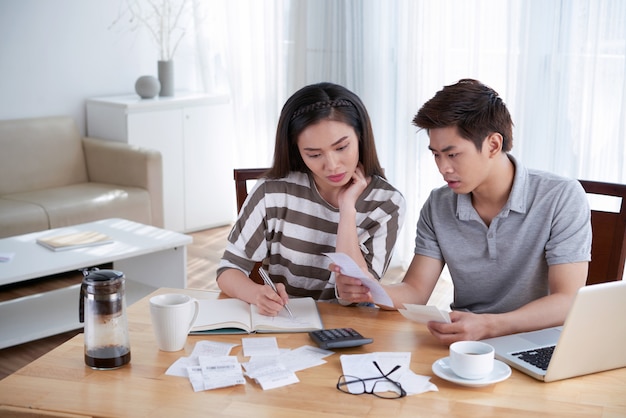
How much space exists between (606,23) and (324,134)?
74.3 inches

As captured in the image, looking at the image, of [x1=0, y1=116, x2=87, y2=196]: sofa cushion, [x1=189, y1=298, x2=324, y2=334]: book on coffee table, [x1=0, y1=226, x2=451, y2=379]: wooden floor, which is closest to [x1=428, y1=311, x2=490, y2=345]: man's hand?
[x1=189, y1=298, x2=324, y2=334]: book on coffee table

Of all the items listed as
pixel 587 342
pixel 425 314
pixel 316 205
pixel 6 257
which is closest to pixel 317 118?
pixel 316 205

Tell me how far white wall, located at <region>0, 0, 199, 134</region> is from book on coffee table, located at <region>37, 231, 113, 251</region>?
57.7 inches

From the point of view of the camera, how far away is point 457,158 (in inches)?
70.2

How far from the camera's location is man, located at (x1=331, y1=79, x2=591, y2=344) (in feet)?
5.83

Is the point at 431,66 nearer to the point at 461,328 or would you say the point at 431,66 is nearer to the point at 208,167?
the point at 208,167

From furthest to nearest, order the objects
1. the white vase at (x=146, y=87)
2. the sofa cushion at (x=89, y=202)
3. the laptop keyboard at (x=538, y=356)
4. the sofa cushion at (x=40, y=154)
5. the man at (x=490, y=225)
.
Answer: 1. the white vase at (x=146, y=87)
2. the sofa cushion at (x=40, y=154)
3. the sofa cushion at (x=89, y=202)
4. the man at (x=490, y=225)
5. the laptop keyboard at (x=538, y=356)

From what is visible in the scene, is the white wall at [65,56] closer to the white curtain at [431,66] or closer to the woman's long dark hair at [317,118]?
the white curtain at [431,66]

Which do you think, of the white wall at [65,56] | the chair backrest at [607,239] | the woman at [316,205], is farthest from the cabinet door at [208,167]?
the chair backrest at [607,239]

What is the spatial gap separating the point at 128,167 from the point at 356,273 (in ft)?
9.88

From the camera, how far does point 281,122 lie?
201 centimetres

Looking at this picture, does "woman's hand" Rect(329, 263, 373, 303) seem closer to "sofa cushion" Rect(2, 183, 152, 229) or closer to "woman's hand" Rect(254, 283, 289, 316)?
"woman's hand" Rect(254, 283, 289, 316)

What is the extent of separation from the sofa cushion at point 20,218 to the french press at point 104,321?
2503 millimetres

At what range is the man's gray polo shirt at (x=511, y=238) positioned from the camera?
1.81 metres
